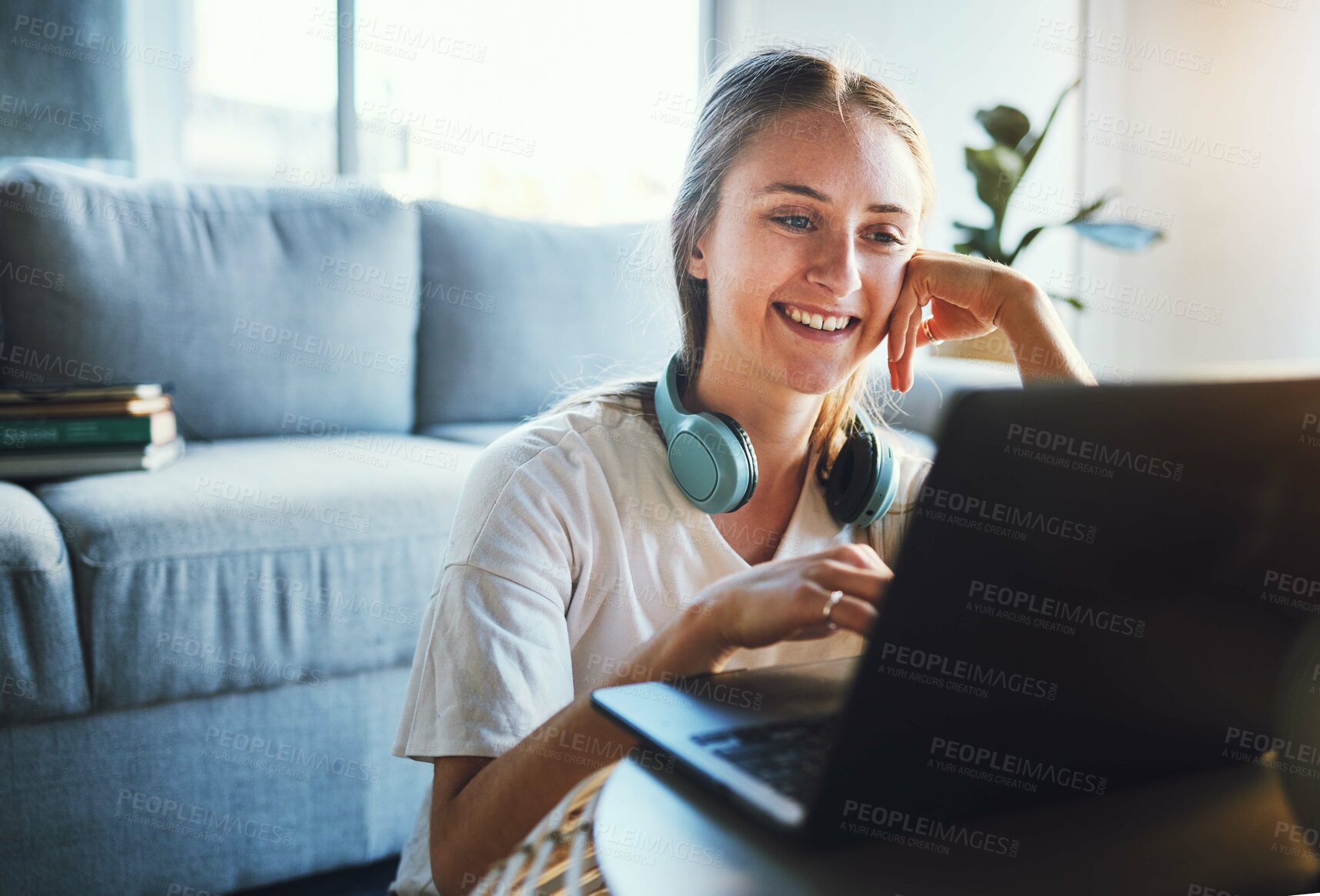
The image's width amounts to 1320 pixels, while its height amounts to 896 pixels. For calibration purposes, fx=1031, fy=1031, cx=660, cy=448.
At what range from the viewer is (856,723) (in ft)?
1.37

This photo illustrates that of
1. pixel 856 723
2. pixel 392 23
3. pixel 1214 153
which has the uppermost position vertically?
pixel 392 23

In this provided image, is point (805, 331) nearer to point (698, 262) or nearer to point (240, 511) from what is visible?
point (698, 262)

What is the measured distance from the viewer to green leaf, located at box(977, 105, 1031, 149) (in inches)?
110

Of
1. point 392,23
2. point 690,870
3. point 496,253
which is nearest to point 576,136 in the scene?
point 392,23

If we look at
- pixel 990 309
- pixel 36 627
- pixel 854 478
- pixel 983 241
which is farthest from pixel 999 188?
pixel 36 627

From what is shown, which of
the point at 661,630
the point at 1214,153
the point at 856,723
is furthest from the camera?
the point at 1214,153

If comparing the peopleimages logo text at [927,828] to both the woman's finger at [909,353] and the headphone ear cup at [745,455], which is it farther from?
the woman's finger at [909,353]

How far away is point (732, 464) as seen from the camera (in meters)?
0.89

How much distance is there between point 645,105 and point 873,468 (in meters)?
2.88

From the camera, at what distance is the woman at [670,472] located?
31.4 inches

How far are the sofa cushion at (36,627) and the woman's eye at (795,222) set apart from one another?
100cm

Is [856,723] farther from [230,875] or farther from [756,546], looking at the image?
[230,875]

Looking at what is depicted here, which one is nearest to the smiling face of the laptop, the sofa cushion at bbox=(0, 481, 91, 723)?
the laptop

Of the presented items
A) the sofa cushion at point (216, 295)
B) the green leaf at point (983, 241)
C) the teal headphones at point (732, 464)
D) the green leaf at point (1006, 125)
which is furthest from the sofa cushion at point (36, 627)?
the green leaf at point (1006, 125)
